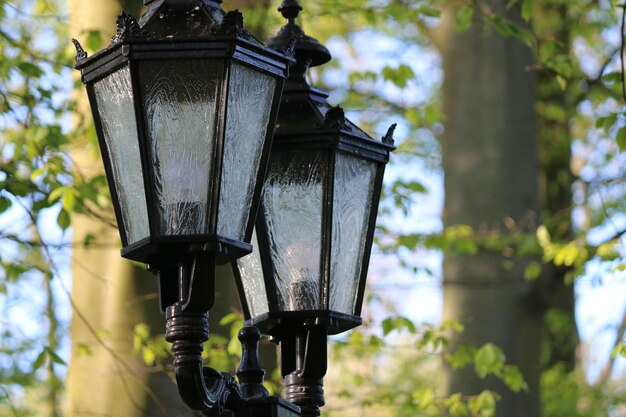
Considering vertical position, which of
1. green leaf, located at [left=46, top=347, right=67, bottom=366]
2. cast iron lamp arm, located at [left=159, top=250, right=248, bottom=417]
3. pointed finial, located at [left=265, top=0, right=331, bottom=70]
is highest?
pointed finial, located at [left=265, top=0, right=331, bottom=70]

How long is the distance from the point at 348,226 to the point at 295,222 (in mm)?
178

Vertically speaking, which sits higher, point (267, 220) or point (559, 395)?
point (559, 395)

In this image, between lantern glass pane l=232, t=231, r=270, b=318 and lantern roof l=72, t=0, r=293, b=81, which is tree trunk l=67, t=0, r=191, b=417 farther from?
lantern roof l=72, t=0, r=293, b=81

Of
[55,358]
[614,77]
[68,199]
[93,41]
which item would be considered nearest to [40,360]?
[55,358]

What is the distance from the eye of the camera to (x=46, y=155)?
6.12 meters

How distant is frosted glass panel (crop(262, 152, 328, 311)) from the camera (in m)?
3.63

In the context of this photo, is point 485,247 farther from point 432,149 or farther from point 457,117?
point 432,149

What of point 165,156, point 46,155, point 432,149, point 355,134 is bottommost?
point 165,156

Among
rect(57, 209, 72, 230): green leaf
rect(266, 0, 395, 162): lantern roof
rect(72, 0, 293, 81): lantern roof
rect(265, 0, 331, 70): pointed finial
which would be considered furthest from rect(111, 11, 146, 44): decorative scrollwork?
rect(57, 209, 72, 230): green leaf

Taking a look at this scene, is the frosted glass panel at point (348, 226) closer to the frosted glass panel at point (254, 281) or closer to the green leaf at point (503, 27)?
the frosted glass panel at point (254, 281)

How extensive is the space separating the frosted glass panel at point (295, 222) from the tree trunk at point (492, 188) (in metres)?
6.49

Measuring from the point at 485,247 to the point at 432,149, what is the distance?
520 cm

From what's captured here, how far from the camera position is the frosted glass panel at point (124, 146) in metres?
3.05

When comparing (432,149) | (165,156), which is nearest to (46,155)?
(165,156)
